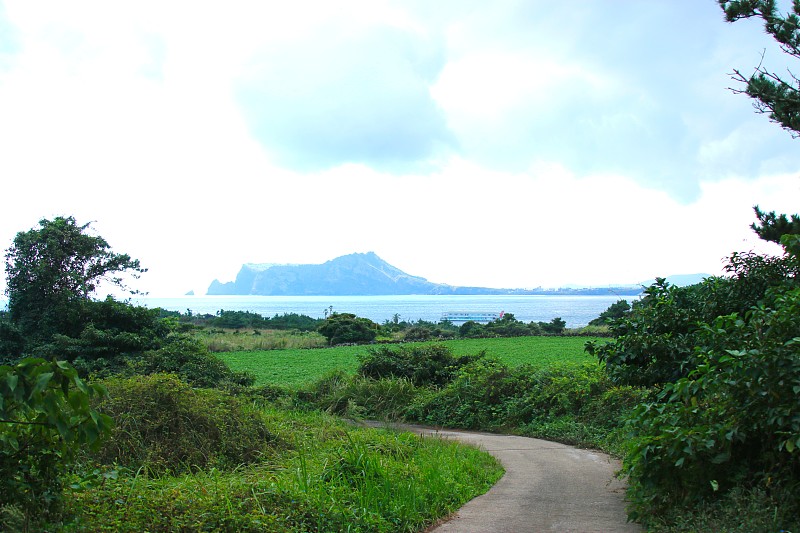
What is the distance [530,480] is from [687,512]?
3198mm

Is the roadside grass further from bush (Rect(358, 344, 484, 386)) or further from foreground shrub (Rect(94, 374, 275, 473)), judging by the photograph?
bush (Rect(358, 344, 484, 386))

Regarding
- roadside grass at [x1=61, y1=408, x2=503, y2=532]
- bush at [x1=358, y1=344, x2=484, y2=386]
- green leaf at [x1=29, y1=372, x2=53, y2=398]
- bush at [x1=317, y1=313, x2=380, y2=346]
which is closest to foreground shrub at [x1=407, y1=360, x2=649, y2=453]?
bush at [x1=358, y1=344, x2=484, y2=386]

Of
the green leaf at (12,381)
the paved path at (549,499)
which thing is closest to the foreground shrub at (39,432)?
the green leaf at (12,381)

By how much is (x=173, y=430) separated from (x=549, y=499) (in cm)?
506

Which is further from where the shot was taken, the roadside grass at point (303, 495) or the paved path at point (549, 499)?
the paved path at point (549, 499)

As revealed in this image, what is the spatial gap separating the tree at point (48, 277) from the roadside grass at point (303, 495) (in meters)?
15.9

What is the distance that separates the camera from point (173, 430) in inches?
327

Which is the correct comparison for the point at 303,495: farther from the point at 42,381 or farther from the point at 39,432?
the point at 42,381

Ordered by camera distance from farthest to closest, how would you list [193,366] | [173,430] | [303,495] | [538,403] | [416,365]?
[416,365]
[193,366]
[538,403]
[173,430]
[303,495]

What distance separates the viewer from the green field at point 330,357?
27.3 meters

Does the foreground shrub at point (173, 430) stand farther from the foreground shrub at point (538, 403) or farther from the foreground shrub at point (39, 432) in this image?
the foreground shrub at point (538, 403)

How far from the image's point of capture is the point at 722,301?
22.8ft

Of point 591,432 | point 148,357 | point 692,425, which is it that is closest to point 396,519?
point 692,425

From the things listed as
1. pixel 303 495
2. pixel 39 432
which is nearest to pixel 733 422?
pixel 303 495
